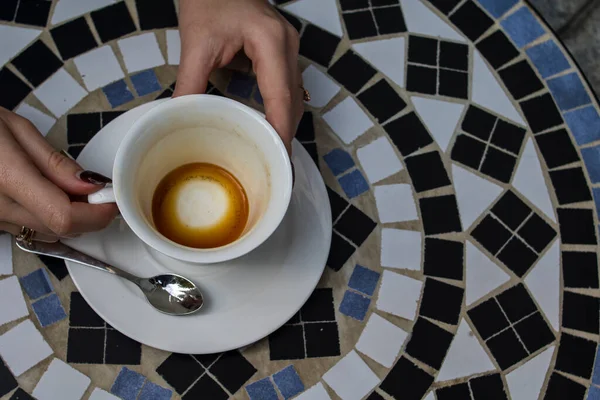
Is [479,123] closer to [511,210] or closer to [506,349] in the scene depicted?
[511,210]

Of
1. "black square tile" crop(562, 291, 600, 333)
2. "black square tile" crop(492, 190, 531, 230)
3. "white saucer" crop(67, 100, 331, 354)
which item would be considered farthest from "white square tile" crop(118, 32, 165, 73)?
"black square tile" crop(562, 291, 600, 333)

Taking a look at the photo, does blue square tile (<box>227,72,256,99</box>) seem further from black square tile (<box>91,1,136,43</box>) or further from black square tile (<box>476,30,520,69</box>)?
black square tile (<box>476,30,520,69</box>)

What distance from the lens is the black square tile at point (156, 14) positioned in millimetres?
669

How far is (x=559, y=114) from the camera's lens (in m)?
0.70

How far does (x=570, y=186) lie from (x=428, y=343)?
0.26m

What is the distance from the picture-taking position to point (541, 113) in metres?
0.70

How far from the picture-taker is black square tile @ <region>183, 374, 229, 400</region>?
0.59 m

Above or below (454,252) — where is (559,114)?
above

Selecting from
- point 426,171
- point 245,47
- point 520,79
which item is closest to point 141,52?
point 245,47

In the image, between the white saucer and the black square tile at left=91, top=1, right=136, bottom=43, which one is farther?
the black square tile at left=91, top=1, right=136, bottom=43

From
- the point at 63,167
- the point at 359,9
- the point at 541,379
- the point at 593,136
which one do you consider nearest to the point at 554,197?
the point at 593,136

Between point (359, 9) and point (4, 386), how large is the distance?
0.58 meters

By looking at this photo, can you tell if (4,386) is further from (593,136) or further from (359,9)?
(593,136)

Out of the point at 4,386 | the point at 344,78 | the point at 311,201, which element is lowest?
the point at 4,386
